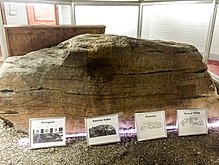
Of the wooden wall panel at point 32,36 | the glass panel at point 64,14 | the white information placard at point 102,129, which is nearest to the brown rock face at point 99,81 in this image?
the white information placard at point 102,129

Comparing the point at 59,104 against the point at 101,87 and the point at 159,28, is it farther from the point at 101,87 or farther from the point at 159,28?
the point at 159,28

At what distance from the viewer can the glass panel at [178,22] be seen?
8.55 ft

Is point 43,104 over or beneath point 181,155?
over

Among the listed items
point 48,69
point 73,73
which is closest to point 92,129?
point 73,73

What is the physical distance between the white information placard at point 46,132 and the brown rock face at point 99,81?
7 cm

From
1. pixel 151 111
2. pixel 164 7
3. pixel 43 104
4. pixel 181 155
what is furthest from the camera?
pixel 164 7

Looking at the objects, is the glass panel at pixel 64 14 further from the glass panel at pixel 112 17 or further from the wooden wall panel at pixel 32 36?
the wooden wall panel at pixel 32 36

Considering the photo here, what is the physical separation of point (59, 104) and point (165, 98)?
702 mm

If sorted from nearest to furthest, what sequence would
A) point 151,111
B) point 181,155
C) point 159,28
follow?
point 181,155, point 151,111, point 159,28

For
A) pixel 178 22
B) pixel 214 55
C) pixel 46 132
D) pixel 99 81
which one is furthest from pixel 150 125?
pixel 178 22

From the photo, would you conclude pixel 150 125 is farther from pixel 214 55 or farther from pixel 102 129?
pixel 214 55

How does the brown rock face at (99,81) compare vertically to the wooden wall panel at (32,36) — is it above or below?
below

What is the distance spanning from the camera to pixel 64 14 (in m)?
2.75

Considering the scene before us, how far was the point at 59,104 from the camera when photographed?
1.45 meters
